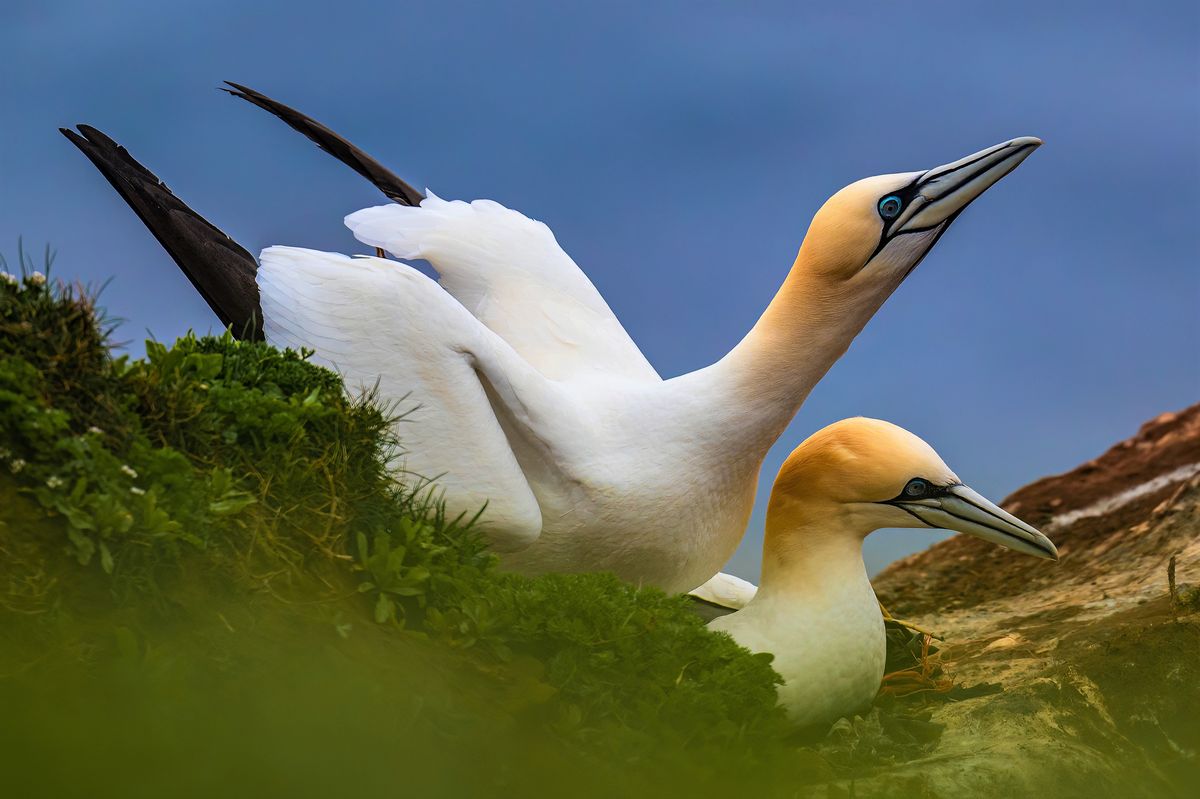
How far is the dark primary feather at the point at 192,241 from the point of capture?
Answer: 5793 millimetres

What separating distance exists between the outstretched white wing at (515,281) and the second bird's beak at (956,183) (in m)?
1.80

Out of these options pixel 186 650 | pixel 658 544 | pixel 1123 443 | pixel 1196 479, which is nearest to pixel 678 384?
pixel 658 544

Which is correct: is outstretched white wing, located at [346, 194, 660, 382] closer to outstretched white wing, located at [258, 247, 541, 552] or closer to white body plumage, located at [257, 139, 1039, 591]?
white body plumage, located at [257, 139, 1039, 591]

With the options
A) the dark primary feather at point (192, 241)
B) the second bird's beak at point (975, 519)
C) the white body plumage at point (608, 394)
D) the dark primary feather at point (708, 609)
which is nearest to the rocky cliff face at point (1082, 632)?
the second bird's beak at point (975, 519)

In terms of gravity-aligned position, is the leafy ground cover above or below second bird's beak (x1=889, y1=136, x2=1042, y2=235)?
below

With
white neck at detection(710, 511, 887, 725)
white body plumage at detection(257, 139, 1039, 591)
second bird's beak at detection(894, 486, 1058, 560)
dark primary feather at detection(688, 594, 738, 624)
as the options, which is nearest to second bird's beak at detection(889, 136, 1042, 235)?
white body plumage at detection(257, 139, 1039, 591)

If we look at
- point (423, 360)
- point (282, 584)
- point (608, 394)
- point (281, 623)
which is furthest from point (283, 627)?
point (608, 394)

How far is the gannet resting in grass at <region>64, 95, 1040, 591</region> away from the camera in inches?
206

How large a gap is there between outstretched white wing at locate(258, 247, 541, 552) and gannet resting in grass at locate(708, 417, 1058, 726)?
1.24 metres

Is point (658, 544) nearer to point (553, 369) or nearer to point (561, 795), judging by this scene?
point (553, 369)

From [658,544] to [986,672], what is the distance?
6.92 feet

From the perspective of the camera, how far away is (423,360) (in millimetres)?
5262

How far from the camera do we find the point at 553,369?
6688 millimetres

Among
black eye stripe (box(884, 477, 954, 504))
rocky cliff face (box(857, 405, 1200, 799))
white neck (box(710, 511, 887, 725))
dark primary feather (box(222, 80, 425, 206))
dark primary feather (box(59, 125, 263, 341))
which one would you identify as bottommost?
rocky cliff face (box(857, 405, 1200, 799))
